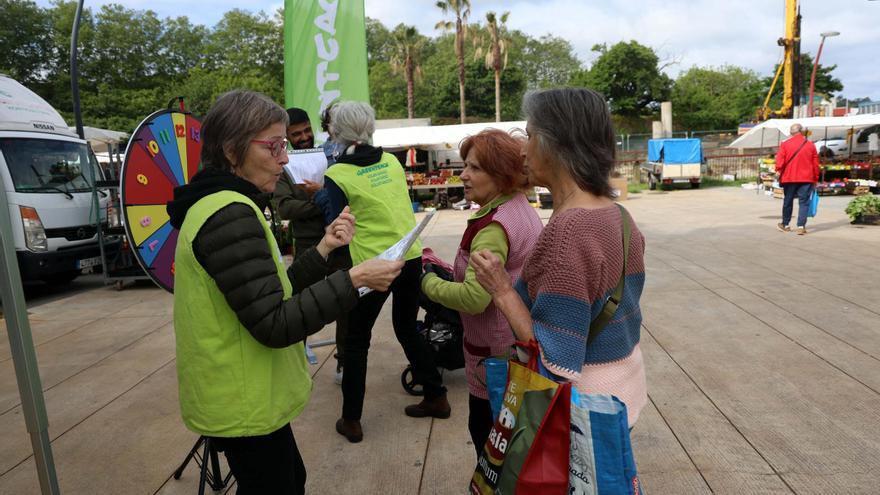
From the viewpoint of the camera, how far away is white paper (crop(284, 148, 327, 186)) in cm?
381

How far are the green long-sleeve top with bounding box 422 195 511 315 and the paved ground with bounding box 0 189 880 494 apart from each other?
1.10m

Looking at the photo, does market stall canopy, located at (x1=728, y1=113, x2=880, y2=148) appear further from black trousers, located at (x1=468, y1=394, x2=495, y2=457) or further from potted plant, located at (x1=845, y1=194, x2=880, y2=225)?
black trousers, located at (x1=468, y1=394, x2=495, y2=457)

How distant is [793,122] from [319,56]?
18502 millimetres

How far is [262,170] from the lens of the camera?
1731mm

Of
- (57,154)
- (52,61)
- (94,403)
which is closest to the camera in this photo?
(94,403)

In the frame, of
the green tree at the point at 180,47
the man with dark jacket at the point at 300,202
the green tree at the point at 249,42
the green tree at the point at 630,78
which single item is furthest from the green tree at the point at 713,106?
the man with dark jacket at the point at 300,202

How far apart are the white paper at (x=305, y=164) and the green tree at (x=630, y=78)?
1876 inches

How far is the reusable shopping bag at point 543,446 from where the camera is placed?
1328mm

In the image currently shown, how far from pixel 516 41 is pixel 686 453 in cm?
6791

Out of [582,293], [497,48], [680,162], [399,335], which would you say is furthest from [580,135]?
[497,48]

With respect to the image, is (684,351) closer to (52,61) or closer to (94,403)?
(94,403)

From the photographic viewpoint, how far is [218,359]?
1607 mm

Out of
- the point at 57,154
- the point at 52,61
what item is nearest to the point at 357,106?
the point at 57,154

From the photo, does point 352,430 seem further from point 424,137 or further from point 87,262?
point 424,137
